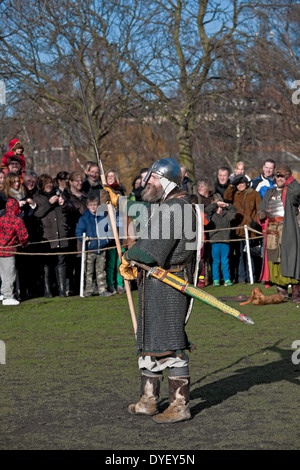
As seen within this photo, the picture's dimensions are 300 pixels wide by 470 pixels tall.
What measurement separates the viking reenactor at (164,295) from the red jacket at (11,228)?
591 centimetres

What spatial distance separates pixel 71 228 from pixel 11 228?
1622 mm

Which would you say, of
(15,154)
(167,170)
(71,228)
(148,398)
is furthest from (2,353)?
(15,154)

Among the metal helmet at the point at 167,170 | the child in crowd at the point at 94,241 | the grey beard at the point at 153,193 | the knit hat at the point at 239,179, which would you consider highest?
the metal helmet at the point at 167,170

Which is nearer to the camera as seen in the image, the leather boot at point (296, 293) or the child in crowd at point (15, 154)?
the leather boot at point (296, 293)

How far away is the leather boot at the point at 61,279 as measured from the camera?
40.9ft

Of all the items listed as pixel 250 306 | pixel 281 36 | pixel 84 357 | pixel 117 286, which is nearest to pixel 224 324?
→ pixel 250 306

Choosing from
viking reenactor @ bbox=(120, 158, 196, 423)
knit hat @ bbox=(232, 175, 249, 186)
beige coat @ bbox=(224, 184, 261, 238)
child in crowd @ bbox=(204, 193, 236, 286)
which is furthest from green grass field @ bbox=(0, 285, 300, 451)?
knit hat @ bbox=(232, 175, 249, 186)

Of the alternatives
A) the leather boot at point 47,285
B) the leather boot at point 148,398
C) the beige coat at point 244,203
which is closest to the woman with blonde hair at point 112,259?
the leather boot at point 47,285

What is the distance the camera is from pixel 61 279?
1254cm

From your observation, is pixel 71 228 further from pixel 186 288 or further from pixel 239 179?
pixel 186 288

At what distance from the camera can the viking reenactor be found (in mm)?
5641

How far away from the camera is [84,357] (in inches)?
314

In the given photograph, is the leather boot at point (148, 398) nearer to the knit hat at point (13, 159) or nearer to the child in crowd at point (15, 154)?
the knit hat at point (13, 159)

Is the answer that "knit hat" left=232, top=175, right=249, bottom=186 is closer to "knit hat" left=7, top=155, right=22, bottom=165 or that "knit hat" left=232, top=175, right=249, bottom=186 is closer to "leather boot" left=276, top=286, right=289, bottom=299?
"leather boot" left=276, top=286, right=289, bottom=299
